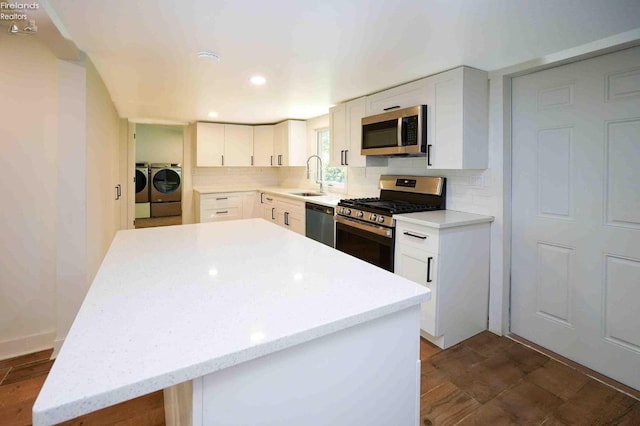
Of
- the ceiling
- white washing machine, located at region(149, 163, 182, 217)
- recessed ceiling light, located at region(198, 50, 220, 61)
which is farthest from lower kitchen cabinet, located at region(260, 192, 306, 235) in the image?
white washing machine, located at region(149, 163, 182, 217)

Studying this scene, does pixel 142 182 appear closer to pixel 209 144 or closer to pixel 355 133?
pixel 209 144

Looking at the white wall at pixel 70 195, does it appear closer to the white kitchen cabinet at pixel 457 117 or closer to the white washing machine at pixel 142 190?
the white kitchen cabinet at pixel 457 117

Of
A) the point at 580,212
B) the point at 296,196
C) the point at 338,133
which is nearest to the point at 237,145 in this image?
the point at 296,196

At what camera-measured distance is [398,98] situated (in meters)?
2.97

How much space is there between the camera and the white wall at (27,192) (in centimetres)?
220

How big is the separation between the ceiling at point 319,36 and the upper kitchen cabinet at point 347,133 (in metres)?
0.46

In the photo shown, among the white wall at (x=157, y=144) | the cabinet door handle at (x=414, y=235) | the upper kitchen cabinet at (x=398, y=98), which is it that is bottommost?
the cabinet door handle at (x=414, y=235)

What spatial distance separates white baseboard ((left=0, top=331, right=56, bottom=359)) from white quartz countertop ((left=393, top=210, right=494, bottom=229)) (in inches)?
109

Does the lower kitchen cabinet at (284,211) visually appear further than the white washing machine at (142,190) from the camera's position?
No

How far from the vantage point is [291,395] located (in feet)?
2.72

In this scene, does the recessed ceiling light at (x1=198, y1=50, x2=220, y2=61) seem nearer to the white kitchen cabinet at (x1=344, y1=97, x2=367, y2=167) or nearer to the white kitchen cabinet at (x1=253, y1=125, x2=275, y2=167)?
the white kitchen cabinet at (x1=344, y1=97, x2=367, y2=167)

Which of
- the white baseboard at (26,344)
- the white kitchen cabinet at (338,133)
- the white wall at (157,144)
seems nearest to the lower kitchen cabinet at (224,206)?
the white kitchen cabinet at (338,133)

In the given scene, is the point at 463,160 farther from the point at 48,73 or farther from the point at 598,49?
the point at 48,73

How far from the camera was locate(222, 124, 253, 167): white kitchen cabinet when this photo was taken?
5.37 meters
